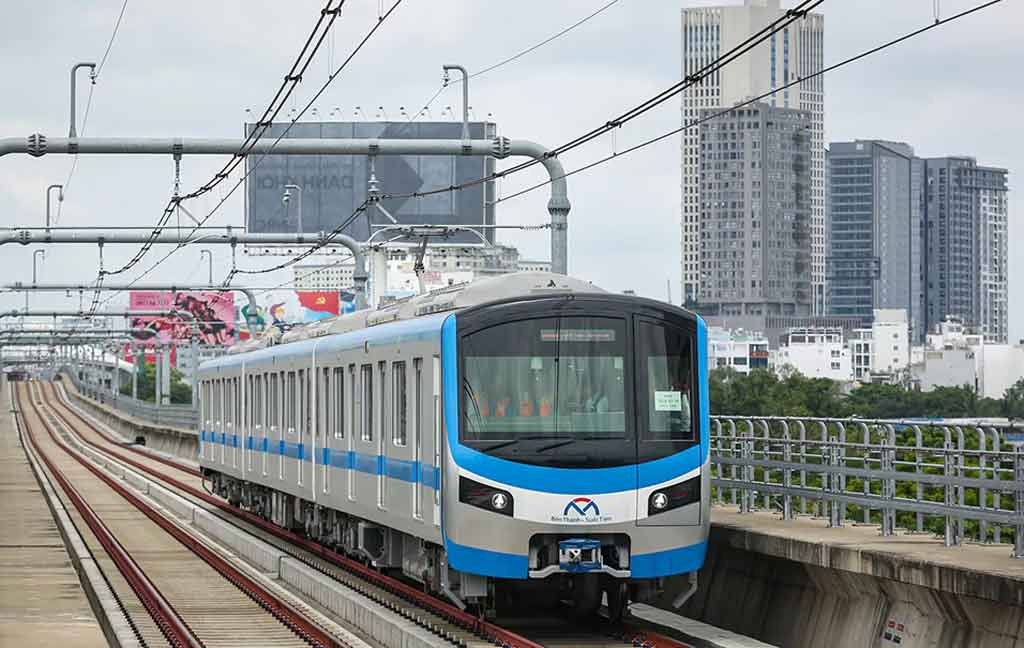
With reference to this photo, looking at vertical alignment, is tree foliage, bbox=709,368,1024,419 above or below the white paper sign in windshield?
below

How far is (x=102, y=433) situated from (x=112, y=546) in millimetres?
77989

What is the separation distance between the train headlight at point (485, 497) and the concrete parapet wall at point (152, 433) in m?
53.3

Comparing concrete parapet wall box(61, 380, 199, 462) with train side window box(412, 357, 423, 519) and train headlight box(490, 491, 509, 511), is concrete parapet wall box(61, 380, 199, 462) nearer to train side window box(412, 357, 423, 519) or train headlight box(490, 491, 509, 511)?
train side window box(412, 357, 423, 519)

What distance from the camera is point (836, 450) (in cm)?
1672

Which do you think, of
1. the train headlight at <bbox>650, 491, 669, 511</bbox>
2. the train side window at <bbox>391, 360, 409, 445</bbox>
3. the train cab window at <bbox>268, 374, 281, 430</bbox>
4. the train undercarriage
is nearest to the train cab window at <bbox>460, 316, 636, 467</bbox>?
the train headlight at <bbox>650, 491, 669, 511</bbox>

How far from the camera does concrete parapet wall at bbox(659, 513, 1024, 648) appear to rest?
41.5 ft

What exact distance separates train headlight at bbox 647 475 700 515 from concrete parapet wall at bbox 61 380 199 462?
2094 inches

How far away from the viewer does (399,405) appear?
729 inches

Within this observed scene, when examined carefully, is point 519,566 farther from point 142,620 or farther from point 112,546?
point 112,546

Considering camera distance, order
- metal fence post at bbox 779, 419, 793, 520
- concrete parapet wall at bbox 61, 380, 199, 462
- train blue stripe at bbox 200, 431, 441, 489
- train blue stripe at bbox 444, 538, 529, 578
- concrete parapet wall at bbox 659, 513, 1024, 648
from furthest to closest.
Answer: concrete parapet wall at bbox 61, 380, 199, 462, metal fence post at bbox 779, 419, 793, 520, train blue stripe at bbox 200, 431, 441, 489, train blue stripe at bbox 444, 538, 529, 578, concrete parapet wall at bbox 659, 513, 1024, 648

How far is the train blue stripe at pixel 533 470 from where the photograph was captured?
52.5ft

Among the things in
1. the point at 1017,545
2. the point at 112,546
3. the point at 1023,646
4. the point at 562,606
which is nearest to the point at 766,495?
the point at 562,606

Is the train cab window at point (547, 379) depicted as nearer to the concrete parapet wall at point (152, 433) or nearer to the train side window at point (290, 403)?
the train side window at point (290, 403)

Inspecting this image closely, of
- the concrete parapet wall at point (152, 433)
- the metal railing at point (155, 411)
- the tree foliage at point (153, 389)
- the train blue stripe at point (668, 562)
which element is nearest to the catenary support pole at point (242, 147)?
the train blue stripe at point (668, 562)
